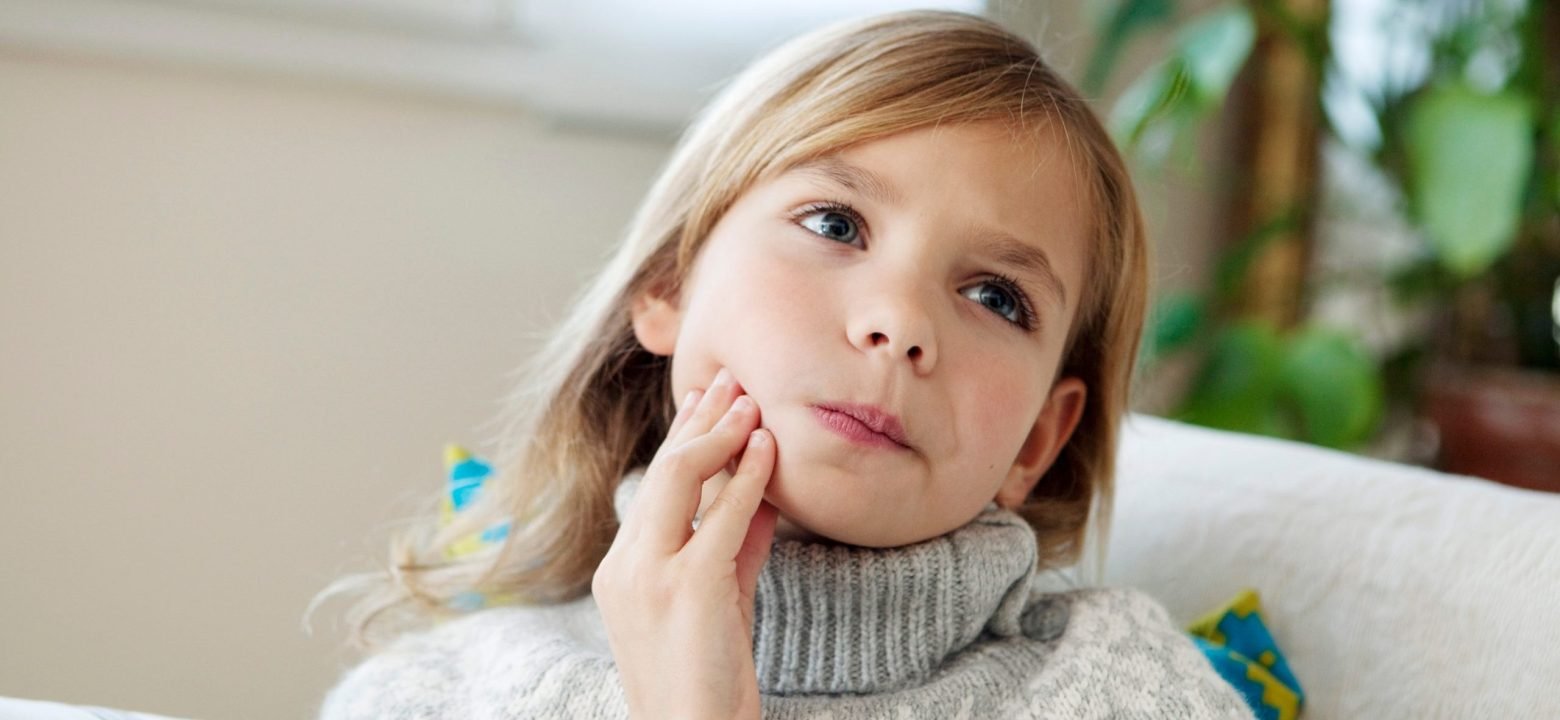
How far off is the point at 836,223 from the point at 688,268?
141mm

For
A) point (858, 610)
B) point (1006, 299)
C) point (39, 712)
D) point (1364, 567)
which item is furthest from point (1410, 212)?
point (39, 712)

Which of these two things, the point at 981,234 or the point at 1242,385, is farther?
the point at 1242,385

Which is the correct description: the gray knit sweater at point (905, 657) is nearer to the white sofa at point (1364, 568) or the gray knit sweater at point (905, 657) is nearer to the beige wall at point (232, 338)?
the white sofa at point (1364, 568)

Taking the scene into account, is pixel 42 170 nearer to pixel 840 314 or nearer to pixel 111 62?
pixel 111 62

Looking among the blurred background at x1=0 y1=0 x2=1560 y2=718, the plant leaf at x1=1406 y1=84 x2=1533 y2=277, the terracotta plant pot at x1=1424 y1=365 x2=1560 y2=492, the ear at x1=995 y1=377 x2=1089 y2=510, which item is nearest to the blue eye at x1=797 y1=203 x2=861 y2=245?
the ear at x1=995 y1=377 x2=1089 y2=510

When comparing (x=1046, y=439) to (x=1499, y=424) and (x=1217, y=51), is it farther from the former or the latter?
(x=1499, y=424)

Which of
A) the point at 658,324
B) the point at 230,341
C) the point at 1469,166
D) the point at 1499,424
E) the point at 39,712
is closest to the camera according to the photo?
the point at 39,712

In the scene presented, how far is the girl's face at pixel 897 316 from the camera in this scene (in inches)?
29.5

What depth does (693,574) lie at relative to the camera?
2.37 feet

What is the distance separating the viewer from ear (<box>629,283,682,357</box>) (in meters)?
0.94

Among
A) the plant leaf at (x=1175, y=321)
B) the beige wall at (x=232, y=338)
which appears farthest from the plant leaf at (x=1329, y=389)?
the beige wall at (x=232, y=338)

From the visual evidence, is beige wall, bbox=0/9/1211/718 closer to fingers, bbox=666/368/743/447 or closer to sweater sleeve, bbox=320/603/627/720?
sweater sleeve, bbox=320/603/627/720

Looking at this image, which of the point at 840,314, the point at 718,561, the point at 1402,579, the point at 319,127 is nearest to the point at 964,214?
the point at 840,314

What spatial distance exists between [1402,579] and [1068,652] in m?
0.24
